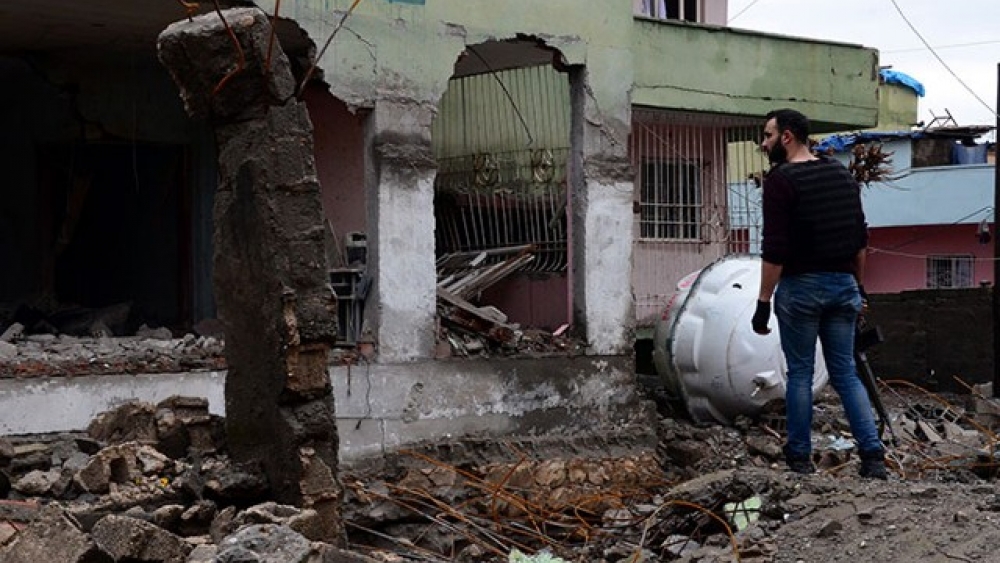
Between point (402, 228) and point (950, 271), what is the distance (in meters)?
24.3

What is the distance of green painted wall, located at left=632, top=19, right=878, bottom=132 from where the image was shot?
15.7 metres

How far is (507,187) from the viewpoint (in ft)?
49.7

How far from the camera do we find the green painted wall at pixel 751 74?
15.7 meters

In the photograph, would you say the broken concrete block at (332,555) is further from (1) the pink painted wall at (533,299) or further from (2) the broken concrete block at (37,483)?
(1) the pink painted wall at (533,299)

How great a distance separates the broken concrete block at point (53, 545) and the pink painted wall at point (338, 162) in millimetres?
7419

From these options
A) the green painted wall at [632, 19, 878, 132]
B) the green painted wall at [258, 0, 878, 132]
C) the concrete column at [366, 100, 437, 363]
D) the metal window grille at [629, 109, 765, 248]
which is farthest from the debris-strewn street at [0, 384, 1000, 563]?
the green painted wall at [632, 19, 878, 132]

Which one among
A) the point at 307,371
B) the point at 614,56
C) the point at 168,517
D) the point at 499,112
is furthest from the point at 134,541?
the point at 499,112

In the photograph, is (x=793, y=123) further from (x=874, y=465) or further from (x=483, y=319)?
(x=483, y=319)

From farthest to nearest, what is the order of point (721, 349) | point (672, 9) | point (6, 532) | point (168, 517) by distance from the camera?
point (672, 9) → point (721, 349) → point (168, 517) → point (6, 532)

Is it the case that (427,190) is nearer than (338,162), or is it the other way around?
(427,190)

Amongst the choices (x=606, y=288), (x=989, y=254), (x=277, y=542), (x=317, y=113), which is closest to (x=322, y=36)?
(x=317, y=113)

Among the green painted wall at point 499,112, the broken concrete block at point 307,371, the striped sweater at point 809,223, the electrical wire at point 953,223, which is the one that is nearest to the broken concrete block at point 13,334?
the broken concrete block at point 307,371

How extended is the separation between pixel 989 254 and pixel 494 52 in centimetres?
2257

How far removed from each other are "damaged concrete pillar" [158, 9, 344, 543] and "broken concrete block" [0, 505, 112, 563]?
1.51 metres
